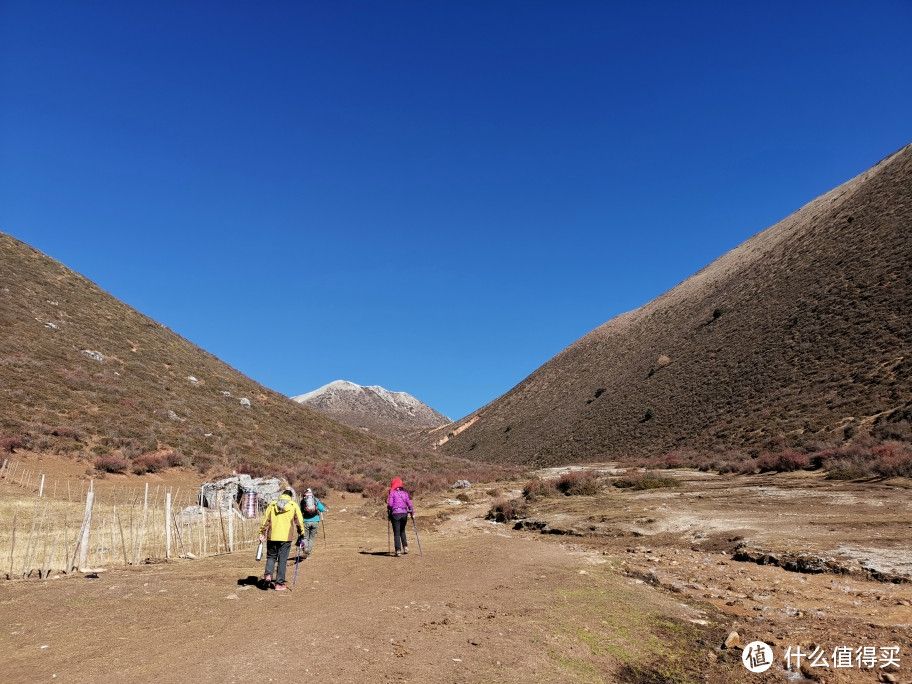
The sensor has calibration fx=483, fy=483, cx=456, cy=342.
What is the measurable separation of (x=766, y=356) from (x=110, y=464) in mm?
51682

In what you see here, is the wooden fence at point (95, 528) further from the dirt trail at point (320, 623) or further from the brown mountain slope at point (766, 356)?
the brown mountain slope at point (766, 356)

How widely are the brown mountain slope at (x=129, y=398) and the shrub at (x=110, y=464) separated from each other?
578 millimetres

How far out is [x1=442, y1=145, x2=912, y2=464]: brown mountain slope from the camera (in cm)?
3384

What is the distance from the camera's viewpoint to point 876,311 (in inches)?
1528

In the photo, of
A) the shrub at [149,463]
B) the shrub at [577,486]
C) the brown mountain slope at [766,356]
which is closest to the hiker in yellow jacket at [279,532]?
the shrub at [577,486]

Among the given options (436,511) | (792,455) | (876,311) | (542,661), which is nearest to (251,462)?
(436,511)

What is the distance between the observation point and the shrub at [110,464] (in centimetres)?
2355

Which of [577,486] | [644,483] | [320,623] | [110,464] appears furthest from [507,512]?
[110,464]

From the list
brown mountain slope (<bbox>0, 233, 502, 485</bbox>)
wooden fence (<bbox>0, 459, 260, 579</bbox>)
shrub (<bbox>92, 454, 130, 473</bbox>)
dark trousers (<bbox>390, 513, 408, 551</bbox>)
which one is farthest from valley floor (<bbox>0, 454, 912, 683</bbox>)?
brown mountain slope (<bbox>0, 233, 502, 485</bbox>)

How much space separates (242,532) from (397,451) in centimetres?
3489

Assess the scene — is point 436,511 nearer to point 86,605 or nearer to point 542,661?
point 86,605

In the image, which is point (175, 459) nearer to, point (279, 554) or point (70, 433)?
point (70, 433)

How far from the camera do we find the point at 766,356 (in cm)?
4584

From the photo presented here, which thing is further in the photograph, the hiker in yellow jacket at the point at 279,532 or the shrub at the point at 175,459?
the shrub at the point at 175,459
